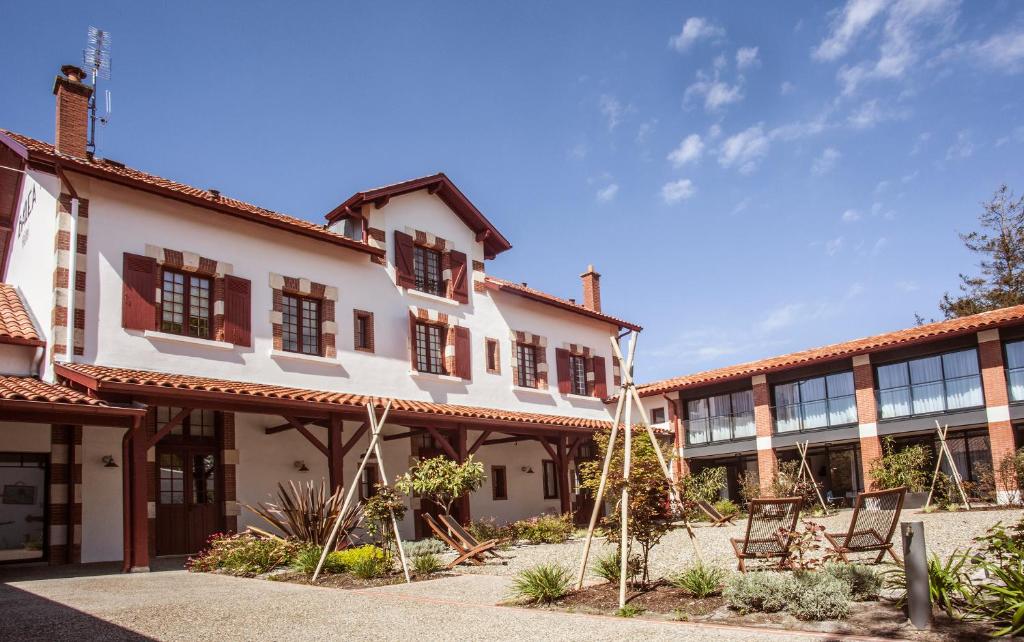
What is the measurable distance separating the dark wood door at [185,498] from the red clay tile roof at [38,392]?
2.63m

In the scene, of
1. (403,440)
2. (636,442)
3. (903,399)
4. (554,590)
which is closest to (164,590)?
(554,590)

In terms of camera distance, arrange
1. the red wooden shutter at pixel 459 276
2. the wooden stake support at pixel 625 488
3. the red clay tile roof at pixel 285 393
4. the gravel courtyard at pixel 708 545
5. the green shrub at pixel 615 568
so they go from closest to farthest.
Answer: the wooden stake support at pixel 625 488 < the green shrub at pixel 615 568 < the gravel courtyard at pixel 708 545 < the red clay tile roof at pixel 285 393 < the red wooden shutter at pixel 459 276

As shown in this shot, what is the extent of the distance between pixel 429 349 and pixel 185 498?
605 centimetres

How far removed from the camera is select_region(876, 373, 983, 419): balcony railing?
72.5 feet

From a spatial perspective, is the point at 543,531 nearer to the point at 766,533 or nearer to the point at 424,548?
the point at 424,548

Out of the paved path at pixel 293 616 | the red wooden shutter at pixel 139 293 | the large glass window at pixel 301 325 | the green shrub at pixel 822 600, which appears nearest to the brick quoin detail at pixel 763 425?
the large glass window at pixel 301 325

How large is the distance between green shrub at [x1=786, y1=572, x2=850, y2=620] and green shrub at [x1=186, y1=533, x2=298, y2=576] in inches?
287

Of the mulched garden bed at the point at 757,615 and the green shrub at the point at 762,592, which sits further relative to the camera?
the green shrub at the point at 762,592

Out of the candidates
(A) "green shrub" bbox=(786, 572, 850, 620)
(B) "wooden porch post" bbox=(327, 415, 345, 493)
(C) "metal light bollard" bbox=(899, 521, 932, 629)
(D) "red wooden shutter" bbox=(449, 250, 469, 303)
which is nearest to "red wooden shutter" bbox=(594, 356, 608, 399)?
(D) "red wooden shutter" bbox=(449, 250, 469, 303)

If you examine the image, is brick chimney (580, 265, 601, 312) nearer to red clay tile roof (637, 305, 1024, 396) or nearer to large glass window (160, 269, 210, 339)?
red clay tile roof (637, 305, 1024, 396)

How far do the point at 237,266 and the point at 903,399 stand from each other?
18.2 meters

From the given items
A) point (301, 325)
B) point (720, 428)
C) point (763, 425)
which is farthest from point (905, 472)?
point (301, 325)

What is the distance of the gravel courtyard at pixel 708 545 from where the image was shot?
1059cm

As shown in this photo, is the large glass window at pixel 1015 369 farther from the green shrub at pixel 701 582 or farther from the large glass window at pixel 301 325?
the green shrub at pixel 701 582
